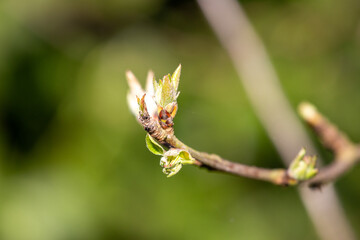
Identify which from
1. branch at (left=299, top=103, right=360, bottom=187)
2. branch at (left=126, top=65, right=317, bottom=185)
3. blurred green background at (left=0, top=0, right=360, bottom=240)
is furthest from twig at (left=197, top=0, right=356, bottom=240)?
branch at (left=126, top=65, right=317, bottom=185)

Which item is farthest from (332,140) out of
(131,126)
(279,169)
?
(131,126)

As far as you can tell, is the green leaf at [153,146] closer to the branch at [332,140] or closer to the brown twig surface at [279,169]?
the brown twig surface at [279,169]

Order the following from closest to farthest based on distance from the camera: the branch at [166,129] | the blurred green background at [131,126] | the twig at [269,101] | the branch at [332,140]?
the branch at [166,129], the branch at [332,140], the twig at [269,101], the blurred green background at [131,126]

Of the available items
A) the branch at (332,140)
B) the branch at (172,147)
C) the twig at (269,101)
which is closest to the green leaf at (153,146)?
the branch at (172,147)

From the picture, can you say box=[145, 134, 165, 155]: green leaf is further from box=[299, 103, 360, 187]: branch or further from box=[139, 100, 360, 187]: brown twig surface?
box=[299, 103, 360, 187]: branch

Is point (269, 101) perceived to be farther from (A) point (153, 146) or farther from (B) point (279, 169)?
(A) point (153, 146)

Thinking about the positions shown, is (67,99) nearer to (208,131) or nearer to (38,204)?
(38,204)

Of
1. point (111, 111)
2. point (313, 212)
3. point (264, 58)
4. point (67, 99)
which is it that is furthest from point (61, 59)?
point (313, 212)
